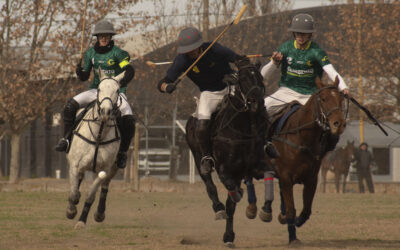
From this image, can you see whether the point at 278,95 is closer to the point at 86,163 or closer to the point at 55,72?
the point at 86,163

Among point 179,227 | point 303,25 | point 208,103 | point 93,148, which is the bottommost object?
point 179,227

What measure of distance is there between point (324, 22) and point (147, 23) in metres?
11.1

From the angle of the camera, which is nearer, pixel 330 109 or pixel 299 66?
pixel 330 109

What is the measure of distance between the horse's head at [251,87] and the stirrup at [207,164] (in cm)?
A: 106

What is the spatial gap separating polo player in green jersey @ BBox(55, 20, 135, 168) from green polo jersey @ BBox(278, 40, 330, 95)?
8.73 ft

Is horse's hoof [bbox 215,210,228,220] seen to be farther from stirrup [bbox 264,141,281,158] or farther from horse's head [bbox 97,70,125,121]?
horse's head [bbox 97,70,125,121]

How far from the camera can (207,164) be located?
42.3ft

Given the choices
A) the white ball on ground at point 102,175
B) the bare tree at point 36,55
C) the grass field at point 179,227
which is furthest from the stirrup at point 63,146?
the bare tree at point 36,55

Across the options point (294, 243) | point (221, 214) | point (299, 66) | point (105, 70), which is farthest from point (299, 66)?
point (105, 70)

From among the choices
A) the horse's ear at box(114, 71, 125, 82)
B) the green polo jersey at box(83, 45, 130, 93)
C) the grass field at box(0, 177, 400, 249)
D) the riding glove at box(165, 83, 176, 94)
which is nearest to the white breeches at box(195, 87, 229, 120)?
the riding glove at box(165, 83, 176, 94)

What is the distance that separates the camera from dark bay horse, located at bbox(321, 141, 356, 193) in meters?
33.4

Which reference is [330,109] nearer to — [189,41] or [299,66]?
[299,66]

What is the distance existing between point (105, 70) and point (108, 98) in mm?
1730

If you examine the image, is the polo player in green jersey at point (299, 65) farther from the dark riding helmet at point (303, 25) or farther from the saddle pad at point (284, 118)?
the saddle pad at point (284, 118)
